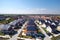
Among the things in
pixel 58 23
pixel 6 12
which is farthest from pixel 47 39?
pixel 6 12

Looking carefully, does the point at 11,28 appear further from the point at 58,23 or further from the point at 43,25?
the point at 58,23

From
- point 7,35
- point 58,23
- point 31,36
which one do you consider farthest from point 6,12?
point 58,23

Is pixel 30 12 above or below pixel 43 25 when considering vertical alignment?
above

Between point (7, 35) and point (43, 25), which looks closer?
point (7, 35)

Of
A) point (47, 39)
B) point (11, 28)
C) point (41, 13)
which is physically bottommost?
point (47, 39)

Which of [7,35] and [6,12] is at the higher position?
[6,12]

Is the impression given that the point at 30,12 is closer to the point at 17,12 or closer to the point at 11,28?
the point at 17,12

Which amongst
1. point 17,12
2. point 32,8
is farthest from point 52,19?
point 17,12

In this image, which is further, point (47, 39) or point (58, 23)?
point (58, 23)
